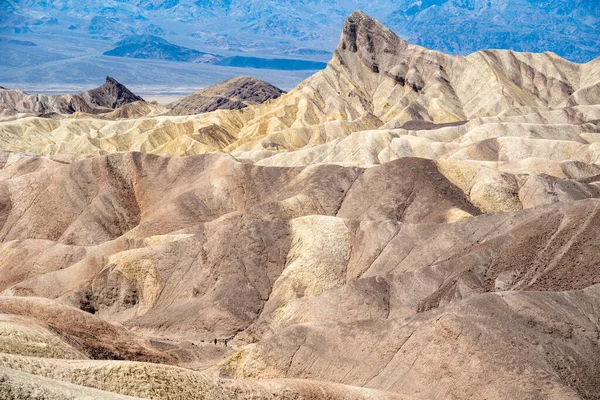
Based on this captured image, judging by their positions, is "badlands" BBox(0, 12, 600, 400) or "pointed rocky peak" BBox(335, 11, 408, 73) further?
"pointed rocky peak" BBox(335, 11, 408, 73)

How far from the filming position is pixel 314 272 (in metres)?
56.3

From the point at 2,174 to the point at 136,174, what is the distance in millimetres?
20053

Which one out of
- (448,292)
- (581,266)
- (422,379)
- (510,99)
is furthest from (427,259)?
(510,99)

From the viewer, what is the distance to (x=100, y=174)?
83000 mm

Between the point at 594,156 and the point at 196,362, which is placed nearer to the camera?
the point at 196,362

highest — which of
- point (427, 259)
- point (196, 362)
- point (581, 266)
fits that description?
point (581, 266)

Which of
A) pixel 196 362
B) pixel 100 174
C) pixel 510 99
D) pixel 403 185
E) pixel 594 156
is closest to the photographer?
pixel 196 362

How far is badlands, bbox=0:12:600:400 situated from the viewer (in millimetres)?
36000

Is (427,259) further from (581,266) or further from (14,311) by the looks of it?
(14,311)

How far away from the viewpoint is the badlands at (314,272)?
118ft

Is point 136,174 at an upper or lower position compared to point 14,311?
lower

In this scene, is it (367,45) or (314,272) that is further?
(367,45)

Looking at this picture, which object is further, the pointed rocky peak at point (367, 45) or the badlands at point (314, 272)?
the pointed rocky peak at point (367, 45)

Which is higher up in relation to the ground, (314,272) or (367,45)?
(367,45)
